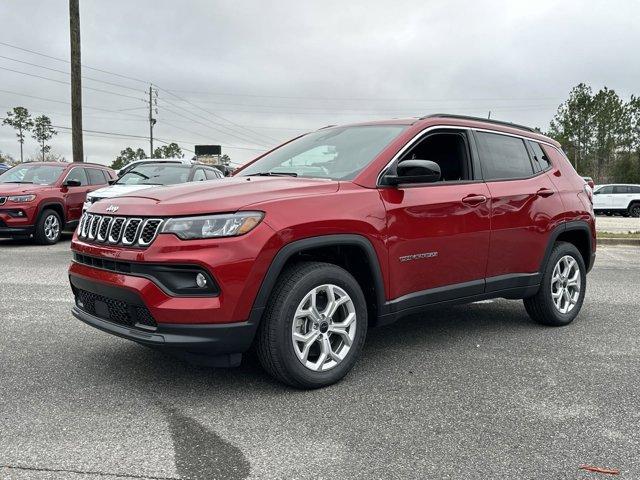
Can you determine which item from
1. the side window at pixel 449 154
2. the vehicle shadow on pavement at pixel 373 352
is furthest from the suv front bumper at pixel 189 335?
the side window at pixel 449 154

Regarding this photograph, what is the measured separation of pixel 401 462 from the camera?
2773 mm

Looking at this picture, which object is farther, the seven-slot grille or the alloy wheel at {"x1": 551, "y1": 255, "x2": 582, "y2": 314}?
the alloy wheel at {"x1": 551, "y1": 255, "x2": 582, "y2": 314}

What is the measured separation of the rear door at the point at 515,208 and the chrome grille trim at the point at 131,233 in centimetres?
268

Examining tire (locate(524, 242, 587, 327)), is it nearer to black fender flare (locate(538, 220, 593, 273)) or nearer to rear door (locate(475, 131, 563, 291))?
black fender flare (locate(538, 220, 593, 273))

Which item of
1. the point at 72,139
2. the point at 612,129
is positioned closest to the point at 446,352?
the point at 72,139

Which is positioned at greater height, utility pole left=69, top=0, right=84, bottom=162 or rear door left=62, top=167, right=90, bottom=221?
utility pole left=69, top=0, right=84, bottom=162

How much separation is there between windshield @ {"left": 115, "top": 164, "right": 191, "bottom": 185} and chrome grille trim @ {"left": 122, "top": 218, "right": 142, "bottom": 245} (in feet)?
26.6

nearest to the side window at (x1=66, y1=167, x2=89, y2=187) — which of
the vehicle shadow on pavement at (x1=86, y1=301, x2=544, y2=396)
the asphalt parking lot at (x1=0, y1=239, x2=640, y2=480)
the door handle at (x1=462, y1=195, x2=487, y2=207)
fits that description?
the asphalt parking lot at (x1=0, y1=239, x2=640, y2=480)

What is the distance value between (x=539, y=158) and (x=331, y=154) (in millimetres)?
2159

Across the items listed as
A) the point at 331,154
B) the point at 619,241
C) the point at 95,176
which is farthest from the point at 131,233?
the point at 619,241

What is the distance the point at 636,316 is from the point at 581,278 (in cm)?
87

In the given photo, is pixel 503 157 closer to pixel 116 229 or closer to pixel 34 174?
pixel 116 229

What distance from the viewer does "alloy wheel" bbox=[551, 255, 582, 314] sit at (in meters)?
5.39

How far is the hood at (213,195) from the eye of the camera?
333cm
